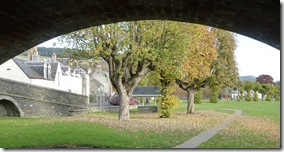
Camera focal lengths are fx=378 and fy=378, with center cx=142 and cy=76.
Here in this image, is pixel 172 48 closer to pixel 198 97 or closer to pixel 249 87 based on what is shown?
pixel 249 87

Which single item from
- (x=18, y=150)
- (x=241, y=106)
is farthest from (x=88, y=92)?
(x=18, y=150)

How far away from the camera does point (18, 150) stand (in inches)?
337

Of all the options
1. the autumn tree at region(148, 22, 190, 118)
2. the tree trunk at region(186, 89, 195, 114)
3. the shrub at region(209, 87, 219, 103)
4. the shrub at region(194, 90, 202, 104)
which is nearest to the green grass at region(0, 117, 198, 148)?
the autumn tree at region(148, 22, 190, 118)

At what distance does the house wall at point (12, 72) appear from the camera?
71.7ft

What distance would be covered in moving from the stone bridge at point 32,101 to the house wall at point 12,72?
400 millimetres

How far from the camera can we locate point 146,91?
23000 mm

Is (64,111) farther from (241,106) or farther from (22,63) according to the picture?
(241,106)

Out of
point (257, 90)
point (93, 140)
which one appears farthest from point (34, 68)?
point (257, 90)

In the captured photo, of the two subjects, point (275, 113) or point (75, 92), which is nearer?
point (275, 113)

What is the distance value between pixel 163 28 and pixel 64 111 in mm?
12155

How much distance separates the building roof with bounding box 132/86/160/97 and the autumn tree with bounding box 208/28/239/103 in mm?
4300

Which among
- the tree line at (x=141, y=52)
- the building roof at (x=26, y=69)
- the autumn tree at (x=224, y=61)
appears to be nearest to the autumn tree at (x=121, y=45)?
the tree line at (x=141, y=52)

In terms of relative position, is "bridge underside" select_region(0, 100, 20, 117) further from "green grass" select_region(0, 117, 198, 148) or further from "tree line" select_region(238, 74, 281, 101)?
"tree line" select_region(238, 74, 281, 101)

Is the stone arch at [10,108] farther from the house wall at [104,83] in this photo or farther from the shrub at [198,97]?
the shrub at [198,97]
